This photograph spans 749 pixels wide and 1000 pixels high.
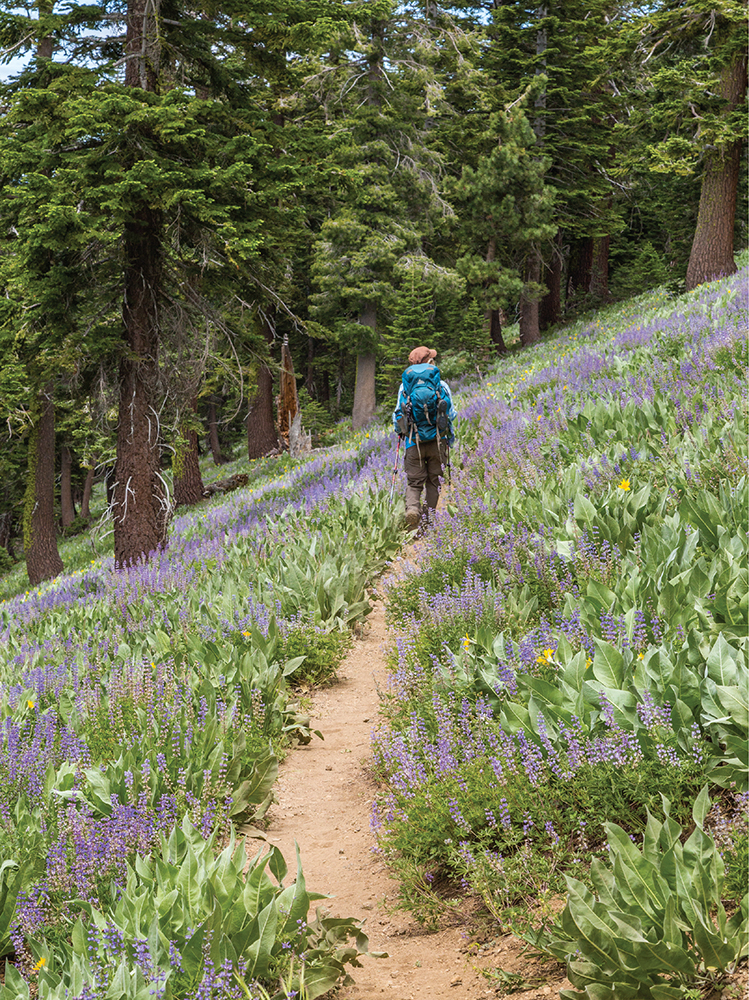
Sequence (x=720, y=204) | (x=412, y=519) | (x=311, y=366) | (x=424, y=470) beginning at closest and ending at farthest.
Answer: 1. (x=424, y=470)
2. (x=412, y=519)
3. (x=720, y=204)
4. (x=311, y=366)

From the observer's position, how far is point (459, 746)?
12.2 feet

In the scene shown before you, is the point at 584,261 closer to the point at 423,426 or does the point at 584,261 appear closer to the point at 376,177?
the point at 376,177

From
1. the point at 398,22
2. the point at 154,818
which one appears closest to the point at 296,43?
the point at 154,818

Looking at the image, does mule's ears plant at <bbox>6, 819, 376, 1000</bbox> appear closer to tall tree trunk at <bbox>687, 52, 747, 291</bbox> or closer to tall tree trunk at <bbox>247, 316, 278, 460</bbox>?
tall tree trunk at <bbox>687, 52, 747, 291</bbox>

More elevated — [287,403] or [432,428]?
[432,428]

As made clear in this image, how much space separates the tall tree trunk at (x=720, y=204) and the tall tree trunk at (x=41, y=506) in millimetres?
15566

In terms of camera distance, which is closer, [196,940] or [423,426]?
[196,940]

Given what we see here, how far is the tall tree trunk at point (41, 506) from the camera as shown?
741 inches

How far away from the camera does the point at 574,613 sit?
4090mm

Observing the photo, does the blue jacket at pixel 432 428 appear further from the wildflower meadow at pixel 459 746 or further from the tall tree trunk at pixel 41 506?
the tall tree trunk at pixel 41 506

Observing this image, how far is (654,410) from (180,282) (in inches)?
268

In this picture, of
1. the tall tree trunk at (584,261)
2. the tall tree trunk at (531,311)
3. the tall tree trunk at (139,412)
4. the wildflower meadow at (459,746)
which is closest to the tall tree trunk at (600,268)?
the tall tree trunk at (584,261)

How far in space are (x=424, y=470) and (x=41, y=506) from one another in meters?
12.9

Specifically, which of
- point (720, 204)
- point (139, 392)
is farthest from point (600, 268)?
point (139, 392)
